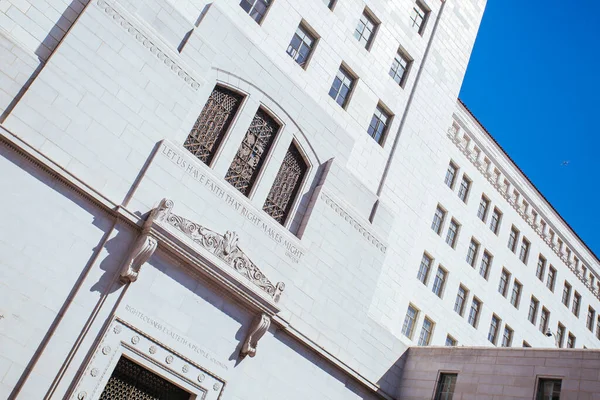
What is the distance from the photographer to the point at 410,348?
69.5 ft

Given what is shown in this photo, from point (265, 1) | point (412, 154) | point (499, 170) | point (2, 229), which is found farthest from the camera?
point (499, 170)

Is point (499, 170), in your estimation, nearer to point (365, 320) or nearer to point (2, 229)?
point (365, 320)

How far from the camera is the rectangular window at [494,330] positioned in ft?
94.7

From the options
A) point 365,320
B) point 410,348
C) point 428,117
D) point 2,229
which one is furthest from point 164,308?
point 428,117

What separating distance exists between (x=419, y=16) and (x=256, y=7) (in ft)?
32.4

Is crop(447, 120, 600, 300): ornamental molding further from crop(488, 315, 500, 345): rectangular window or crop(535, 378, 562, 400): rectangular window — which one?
crop(535, 378, 562, 400): rectangular window

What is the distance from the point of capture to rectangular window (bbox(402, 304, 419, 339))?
24.2 meters

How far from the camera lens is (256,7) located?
19.6 m

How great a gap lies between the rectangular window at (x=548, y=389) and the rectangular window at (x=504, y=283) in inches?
546

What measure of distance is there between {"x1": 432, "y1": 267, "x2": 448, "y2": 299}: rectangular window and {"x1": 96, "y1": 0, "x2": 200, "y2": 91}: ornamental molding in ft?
50.7

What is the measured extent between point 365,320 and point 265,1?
11.9 metres

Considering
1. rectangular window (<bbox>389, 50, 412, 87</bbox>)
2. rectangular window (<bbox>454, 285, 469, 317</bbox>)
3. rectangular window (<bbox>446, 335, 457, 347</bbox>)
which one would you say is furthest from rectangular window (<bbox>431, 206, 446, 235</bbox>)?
rectangular window (<bbox>389, 50, 412, 87</bbox>)

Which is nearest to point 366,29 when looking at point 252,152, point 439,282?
point 252,152

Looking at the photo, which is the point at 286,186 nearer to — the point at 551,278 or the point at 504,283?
the point at 504,283
